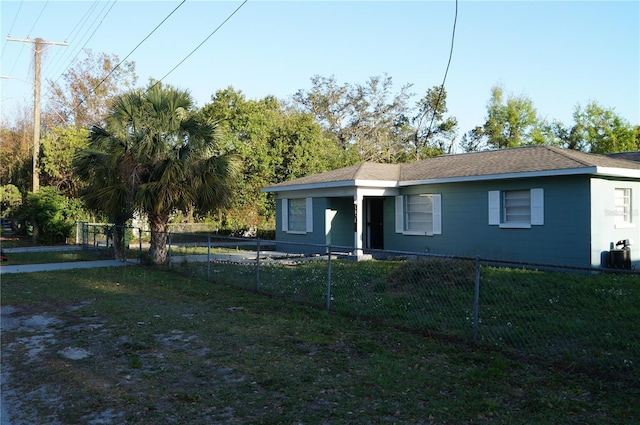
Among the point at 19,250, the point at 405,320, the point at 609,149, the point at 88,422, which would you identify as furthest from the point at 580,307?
the point at 609,149

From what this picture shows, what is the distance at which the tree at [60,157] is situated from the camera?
2978 centimetres

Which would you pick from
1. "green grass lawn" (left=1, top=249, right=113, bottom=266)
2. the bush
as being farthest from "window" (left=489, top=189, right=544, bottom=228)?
the bush

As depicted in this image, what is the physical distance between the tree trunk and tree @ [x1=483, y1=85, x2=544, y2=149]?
33.8 metres

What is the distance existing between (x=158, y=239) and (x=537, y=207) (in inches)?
447

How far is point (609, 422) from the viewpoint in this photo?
4.75 metres

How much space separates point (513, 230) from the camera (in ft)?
53.5

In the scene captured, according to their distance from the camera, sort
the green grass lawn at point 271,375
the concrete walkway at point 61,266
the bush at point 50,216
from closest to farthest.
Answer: the green grass lawn at point 271,375 < the concrete walkway at point 61,266 < the bush at point 50,216

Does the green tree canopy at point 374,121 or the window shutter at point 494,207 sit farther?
the green tree canopy at point 374,121

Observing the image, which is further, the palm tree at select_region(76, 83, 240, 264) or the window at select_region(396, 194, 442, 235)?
the window at select_region(396, 194, 442, 235)

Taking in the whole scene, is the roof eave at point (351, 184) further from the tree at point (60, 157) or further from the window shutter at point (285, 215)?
the tree at point (60, 157)

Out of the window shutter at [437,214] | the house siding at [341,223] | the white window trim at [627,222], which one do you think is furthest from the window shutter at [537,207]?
the house siding at [341,223]

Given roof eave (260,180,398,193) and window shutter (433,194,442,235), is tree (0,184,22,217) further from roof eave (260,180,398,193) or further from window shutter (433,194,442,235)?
window shutter (433,194,442,235)

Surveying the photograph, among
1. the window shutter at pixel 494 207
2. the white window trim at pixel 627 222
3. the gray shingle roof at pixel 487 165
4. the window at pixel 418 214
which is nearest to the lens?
the gray shingle roof at pixel 487 165

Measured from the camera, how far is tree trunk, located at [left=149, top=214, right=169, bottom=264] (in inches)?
675
